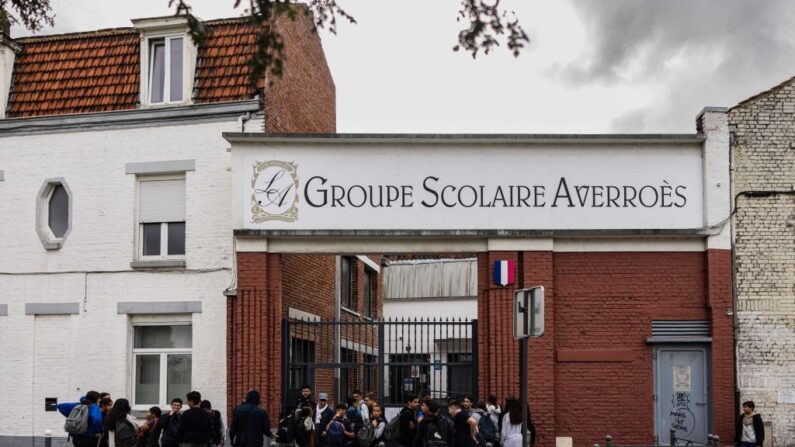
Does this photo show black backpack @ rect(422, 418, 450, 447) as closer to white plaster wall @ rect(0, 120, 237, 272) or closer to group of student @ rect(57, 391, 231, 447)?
group of student @ rect(57, 391, 231, 447)

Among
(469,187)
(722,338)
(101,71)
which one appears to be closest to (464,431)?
(469,187)

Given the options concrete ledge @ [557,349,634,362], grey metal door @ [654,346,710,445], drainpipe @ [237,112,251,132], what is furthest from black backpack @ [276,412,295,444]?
grey metal door @ [654,346,710,445]

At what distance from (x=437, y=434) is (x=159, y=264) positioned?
8.54m

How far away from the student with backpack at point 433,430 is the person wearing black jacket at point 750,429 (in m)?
6.15

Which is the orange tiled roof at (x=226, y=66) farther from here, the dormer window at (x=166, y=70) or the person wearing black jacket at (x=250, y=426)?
the person wearing black jacket at (x=250, y=426)

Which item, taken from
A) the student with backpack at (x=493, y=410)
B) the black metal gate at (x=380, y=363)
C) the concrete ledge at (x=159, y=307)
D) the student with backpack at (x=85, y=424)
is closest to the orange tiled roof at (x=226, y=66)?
the concrete ledge at (x=159, y=307)

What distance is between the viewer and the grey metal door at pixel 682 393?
21375 mm

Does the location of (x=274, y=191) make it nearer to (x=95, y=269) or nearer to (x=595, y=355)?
(x=95, y=269)

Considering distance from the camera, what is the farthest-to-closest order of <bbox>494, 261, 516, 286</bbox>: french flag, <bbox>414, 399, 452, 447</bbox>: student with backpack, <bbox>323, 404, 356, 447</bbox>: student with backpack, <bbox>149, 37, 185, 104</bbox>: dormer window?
<bbox>149, 37, 185, 104</bbox>: dormer window < <bbox>494, 261, 516, 286</bbox>: french flag < <bbox>323, 404, 356, 447</bbox>: student with backpack < <bbox>414, 399, 452, 447</bbox>: student with backpack

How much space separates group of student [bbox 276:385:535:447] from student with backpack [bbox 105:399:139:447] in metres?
2.80

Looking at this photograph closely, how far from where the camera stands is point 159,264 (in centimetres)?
2298

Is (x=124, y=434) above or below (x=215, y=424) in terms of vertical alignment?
below

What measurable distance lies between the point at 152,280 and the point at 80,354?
2.15 metres

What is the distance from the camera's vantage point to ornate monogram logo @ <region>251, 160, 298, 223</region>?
2192 centimetres
